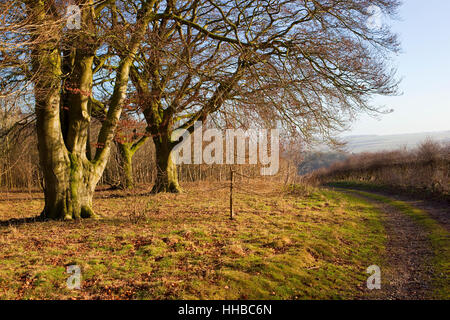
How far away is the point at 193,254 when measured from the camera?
509 centimetres

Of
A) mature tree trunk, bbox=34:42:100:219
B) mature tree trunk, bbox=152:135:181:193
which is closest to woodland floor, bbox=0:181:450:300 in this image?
mature tree trunk, bbox=34:42:100:219

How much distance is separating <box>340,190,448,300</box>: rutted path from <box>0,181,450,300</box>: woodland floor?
0.02 meters

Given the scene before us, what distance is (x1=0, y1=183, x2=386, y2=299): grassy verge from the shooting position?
12.8 feet

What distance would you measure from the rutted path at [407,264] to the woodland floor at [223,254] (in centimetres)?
2

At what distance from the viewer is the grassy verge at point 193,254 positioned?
389 centimetres

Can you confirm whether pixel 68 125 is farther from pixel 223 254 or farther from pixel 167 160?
pixel 223 254

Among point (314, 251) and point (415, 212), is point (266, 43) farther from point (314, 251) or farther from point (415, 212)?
point (415, 212)
